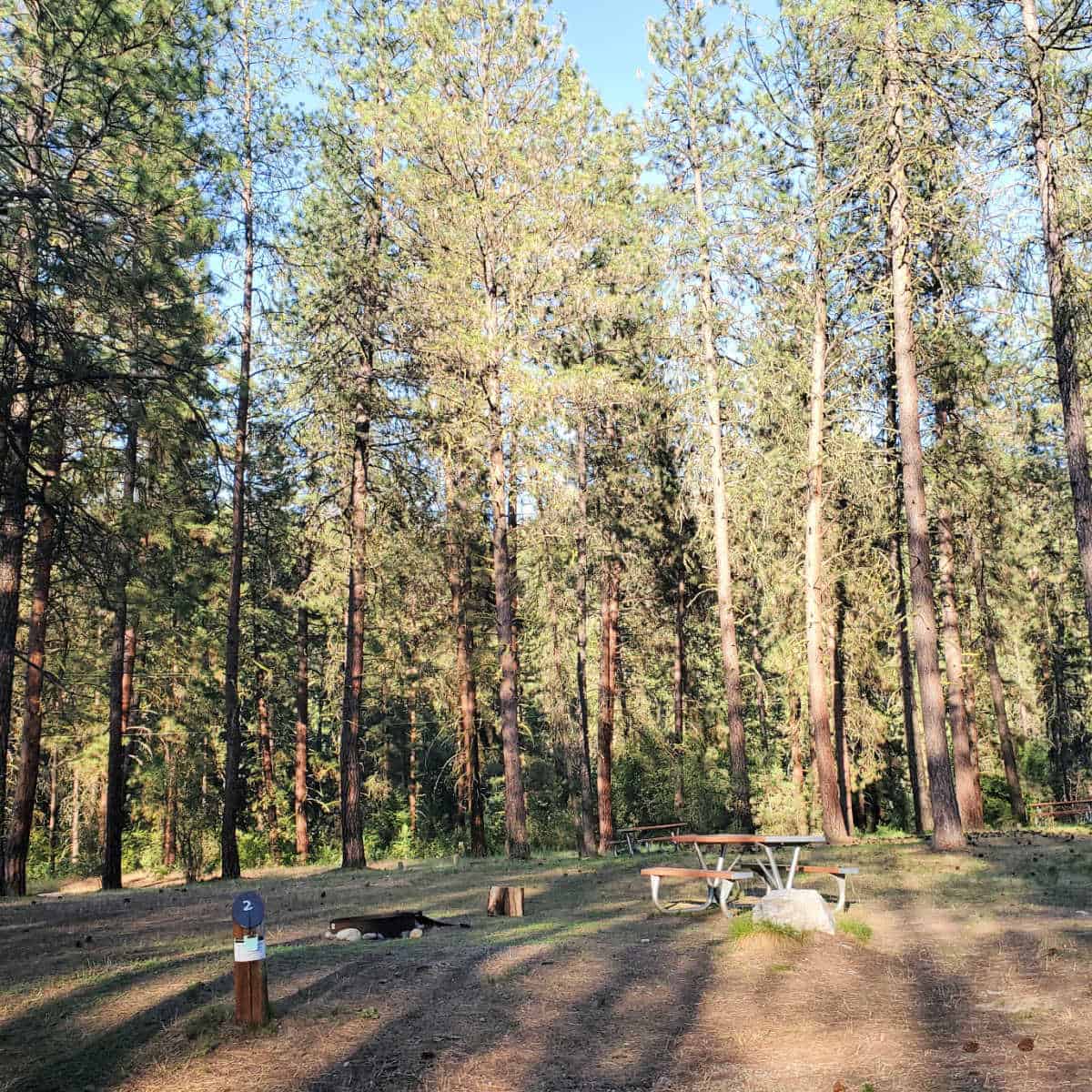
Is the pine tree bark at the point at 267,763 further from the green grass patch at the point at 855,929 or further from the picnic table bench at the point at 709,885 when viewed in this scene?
the green grass patch at the point at 855,929

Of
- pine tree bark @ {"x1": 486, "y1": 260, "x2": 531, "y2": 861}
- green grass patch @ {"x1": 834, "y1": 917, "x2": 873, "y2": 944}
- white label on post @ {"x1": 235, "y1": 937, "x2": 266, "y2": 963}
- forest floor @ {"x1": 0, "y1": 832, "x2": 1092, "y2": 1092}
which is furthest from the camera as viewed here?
pine tree bark @ {"x1": 486, "y1": 260, "x2": 531, "y2": 861}

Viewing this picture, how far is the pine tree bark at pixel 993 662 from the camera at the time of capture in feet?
76.7

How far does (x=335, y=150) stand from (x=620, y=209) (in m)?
6.13

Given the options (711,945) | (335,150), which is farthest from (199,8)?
(711,945)

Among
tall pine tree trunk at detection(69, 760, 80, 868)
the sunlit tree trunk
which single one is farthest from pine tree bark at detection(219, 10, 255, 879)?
tall pine tree trunk at detection(69, 760, 80, 868)

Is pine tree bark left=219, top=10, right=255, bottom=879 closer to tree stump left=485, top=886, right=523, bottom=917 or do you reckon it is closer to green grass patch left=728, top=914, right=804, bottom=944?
tree stump left=485, top=886, right=523, bottom=917

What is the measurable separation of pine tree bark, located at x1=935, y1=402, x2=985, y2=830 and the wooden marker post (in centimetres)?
1596

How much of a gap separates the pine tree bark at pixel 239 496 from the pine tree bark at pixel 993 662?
55.1 ft

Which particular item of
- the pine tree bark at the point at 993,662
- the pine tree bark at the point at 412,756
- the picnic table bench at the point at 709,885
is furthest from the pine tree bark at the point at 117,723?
the pine tree bark at the point at 993,662

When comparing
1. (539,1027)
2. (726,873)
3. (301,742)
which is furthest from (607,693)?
(539,1027)

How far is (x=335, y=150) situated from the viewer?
19.3 meters

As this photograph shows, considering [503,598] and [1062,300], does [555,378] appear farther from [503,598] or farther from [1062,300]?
[1062,300]

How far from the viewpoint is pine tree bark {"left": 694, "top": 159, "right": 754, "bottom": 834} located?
18516mm

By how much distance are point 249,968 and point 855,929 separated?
545 centimetres
